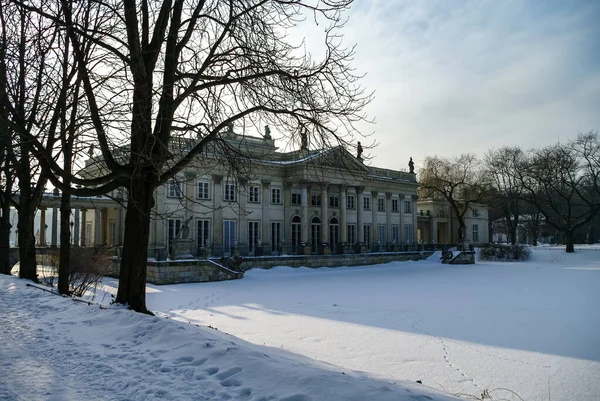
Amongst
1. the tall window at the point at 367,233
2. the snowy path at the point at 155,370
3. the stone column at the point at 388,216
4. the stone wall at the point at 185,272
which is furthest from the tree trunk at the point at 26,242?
the stone column at the point at 388,216

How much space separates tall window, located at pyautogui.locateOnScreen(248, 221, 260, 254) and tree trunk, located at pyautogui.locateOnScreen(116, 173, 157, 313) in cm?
2765

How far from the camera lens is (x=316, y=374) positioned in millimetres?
4906

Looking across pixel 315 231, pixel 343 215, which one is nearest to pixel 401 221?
pixel 343 215

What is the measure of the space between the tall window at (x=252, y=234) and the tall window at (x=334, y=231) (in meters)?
7.95

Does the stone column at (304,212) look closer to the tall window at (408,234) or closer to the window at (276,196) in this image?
the window at (276,196)

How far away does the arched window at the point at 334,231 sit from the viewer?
142ft

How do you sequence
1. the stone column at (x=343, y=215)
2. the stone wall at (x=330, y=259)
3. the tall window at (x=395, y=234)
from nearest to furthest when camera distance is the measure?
the stone wall at (x=330, y=259) < the stone column at (x=343, y=215) < the tall window at (x=395, y=234)

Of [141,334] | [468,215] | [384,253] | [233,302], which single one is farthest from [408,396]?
[468,215]

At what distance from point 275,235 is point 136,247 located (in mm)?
29944

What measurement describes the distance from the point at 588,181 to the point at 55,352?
5738 centimetres

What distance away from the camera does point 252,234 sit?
37.8m

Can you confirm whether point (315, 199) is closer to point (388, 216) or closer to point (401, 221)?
point (388, 216)

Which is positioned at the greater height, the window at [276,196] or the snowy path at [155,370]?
the window at [276,196]

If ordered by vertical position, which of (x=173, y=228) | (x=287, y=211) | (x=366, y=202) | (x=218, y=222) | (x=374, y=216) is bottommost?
(x=173, y=228)
